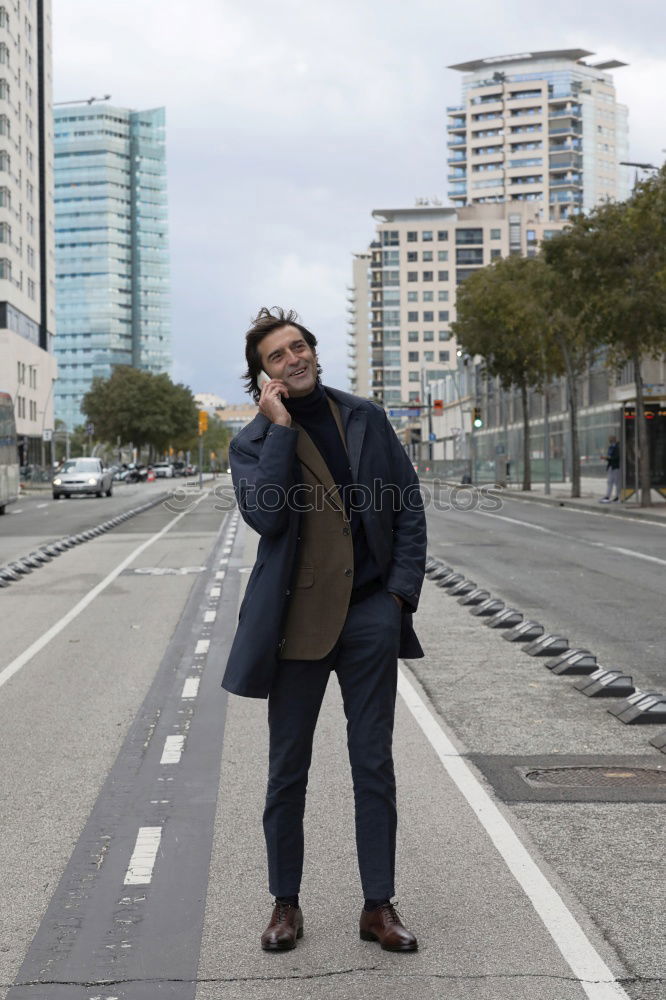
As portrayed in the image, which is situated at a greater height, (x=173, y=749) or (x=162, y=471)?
(x=162, y=471)

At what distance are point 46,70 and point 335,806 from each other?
4290 inches

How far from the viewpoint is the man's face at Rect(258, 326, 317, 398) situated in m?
4.18

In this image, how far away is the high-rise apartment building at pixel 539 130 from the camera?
176 meters

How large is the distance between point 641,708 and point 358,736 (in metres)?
3.99

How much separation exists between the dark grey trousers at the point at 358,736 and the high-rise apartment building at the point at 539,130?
176 meters

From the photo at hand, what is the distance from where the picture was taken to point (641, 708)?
7723 millimetres

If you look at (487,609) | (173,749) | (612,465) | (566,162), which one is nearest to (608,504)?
(612,465)

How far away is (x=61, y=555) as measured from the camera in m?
21.8

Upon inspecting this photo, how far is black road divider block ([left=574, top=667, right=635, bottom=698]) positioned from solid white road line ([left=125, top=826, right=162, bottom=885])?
3862 millimetres

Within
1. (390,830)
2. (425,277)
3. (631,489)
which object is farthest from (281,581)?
(425,277)

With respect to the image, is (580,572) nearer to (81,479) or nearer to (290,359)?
(290,359)

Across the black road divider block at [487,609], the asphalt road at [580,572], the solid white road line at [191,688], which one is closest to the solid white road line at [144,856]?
the solid white road line at [191,688]

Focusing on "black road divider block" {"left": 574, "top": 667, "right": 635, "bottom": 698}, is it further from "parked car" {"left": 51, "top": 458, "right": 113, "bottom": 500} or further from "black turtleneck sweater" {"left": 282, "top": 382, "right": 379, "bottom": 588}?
"parked car" {"left": 51, "top": 458, "right": 113, "bottom": 500}

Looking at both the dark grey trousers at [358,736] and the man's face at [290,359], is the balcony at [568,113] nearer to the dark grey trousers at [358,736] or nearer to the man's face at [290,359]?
the man's face at [290,359]
